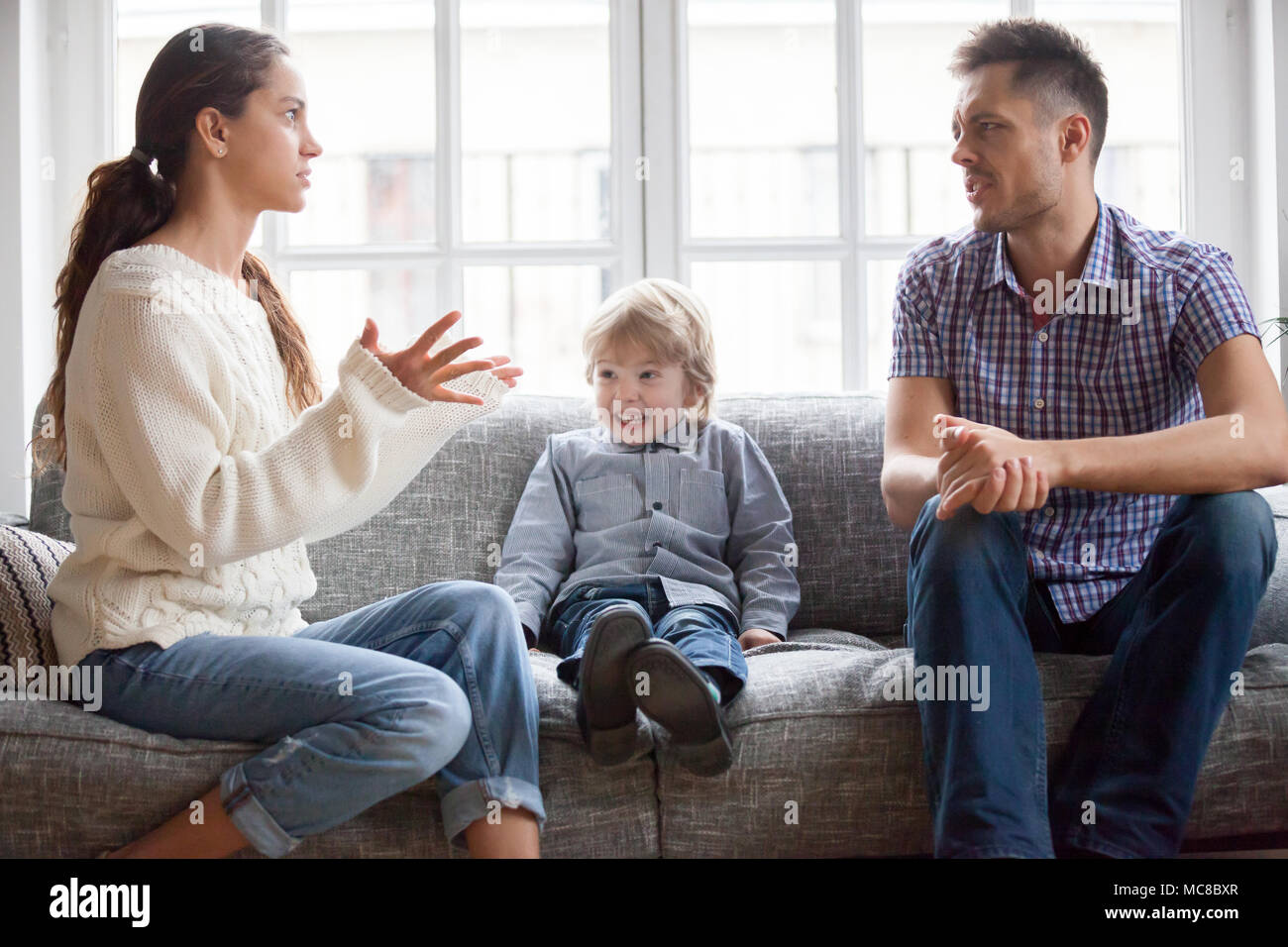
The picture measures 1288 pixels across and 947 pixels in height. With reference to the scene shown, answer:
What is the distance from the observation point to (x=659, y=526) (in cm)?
187

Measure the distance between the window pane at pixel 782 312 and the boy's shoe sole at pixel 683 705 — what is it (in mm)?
1251

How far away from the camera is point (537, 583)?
1.85m

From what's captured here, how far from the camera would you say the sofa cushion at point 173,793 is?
1.35 metres

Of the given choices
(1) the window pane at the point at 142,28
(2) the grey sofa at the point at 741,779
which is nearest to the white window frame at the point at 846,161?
(1) the window pane at the point at 142,28

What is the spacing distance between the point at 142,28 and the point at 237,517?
173 cm

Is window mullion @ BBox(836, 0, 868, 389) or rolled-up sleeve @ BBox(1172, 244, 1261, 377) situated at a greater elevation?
window mullion @ BBox(836, 0, 868, 389)

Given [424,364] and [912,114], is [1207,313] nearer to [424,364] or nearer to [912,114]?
[424,364]

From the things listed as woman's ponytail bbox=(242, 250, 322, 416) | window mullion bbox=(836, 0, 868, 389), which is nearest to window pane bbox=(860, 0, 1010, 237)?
window mullion bbox=(836, 0, 868, 389)

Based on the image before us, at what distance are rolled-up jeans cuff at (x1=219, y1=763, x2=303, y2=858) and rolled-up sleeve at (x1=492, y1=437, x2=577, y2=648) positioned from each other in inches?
21.7

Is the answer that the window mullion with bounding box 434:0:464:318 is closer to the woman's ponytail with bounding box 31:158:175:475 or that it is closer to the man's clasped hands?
the woman's ponytail with bounding box 31:158:175:475

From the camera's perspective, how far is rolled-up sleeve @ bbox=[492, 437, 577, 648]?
182cm

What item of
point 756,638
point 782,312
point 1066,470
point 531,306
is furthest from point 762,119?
point 1066,470
